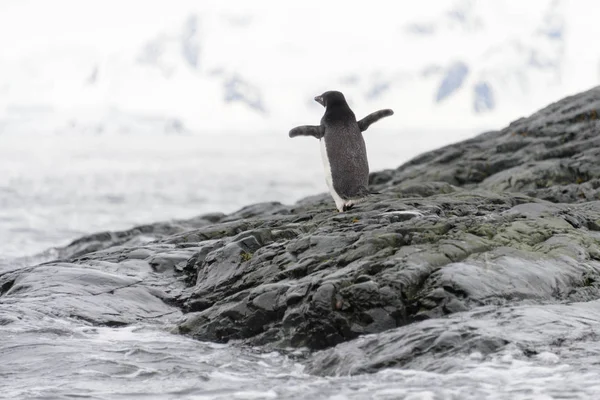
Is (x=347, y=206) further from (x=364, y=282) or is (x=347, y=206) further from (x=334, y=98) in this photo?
(x=364, y=282)

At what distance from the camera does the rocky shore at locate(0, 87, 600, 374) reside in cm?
667

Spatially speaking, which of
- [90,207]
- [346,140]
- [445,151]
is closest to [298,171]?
[90,207]

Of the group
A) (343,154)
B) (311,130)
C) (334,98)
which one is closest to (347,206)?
(343,154)

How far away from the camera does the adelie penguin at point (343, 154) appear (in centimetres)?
1266

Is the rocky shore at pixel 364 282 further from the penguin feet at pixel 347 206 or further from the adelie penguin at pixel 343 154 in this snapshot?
the adelie penguin at pixel 343 154

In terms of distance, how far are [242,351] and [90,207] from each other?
39.3m

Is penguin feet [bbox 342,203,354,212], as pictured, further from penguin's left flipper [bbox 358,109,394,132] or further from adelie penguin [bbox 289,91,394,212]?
penguin's left flipper [bbox 358,109,394,132]

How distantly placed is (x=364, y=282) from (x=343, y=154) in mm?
5557

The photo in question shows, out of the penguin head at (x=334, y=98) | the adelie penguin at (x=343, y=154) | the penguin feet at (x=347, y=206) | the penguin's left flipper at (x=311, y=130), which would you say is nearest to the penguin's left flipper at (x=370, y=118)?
the adelie penguin at (x=343, y=154)

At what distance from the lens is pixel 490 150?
829 inches

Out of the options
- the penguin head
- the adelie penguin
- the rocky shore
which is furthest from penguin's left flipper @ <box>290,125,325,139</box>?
the rocky shore

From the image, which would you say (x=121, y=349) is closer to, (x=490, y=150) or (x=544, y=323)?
(x=544, y=323)

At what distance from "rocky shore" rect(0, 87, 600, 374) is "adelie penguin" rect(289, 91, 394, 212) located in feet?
3.61

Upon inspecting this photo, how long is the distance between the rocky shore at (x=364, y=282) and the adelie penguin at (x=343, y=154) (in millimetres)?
1099
